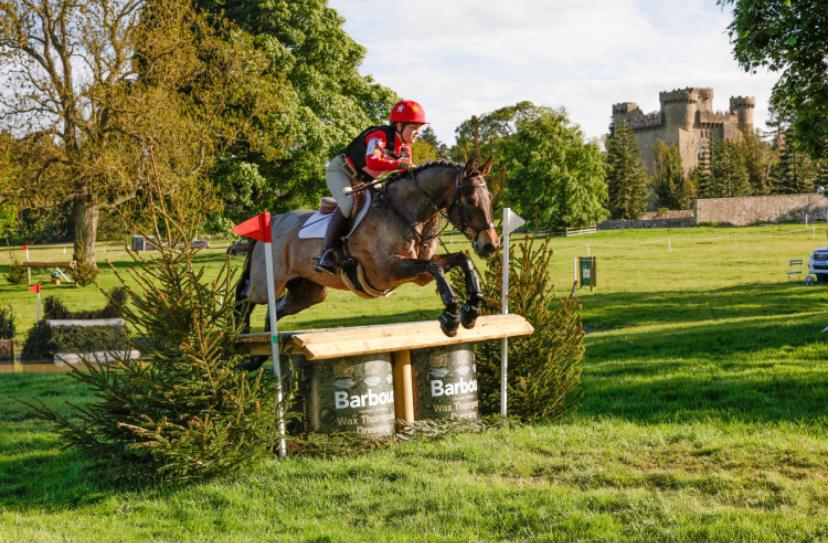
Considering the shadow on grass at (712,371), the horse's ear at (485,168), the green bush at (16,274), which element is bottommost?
the shadow on grass at (712,371)

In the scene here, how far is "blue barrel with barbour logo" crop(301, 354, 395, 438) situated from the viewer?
24.3ft

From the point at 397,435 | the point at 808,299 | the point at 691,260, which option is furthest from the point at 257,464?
the point at 691,260

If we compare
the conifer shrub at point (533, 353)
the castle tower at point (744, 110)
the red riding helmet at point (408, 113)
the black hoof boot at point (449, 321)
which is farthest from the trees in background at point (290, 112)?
the castle tower at point (744, 110)

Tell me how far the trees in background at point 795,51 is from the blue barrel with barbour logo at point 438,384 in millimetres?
9541

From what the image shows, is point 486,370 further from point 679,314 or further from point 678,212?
point 678,212

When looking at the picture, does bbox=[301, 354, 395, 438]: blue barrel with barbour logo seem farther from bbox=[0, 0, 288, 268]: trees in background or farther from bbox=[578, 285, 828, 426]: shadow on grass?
bbox=[0, 0, 288, 268]: trees in background

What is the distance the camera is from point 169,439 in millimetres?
6512

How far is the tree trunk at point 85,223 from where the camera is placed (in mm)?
30208

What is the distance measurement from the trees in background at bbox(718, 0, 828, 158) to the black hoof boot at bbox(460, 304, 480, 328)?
10179mm

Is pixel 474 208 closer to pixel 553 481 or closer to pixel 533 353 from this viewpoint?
pixel 553 481

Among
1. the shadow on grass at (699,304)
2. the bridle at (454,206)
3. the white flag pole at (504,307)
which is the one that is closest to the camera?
the bridle at (454,206)

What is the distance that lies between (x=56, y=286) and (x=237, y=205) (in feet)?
24.1

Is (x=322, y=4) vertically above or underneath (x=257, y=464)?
above

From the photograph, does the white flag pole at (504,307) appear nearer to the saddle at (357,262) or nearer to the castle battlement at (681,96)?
the saddle at (357,262)
